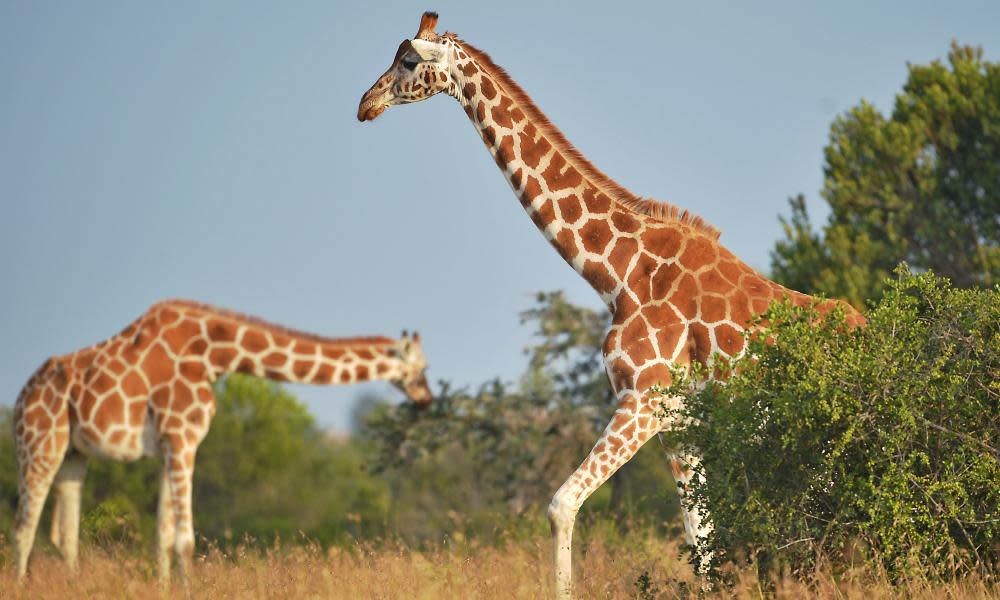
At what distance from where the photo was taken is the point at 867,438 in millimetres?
6742

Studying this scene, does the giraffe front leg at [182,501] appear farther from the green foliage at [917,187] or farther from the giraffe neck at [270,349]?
the green foliage at [917,187]

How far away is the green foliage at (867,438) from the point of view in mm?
6602

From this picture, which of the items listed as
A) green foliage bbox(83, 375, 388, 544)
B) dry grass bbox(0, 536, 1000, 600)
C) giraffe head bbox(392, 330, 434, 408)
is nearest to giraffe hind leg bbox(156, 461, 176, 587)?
dry grass bbox(0, 536, 1000, 600)

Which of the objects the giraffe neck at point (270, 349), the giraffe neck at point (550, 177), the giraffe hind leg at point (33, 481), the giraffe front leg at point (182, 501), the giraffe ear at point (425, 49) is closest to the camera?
the giraffe neck at point (550, 177)

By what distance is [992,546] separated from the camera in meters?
6.88

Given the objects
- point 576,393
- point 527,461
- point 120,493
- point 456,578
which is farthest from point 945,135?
point 120,493

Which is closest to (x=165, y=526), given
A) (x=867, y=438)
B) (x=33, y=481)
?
(x=33, y=481)

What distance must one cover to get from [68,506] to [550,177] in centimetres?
709

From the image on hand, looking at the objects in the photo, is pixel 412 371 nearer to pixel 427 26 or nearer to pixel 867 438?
pixel 427 26

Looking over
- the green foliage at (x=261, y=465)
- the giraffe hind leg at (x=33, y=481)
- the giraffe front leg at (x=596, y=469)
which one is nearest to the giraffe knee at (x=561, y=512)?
the giraffe front leg at (x=596, y=469)

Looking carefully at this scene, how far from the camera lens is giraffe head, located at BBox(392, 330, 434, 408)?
48.6 ft

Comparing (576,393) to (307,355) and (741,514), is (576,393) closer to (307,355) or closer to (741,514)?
(307,355)

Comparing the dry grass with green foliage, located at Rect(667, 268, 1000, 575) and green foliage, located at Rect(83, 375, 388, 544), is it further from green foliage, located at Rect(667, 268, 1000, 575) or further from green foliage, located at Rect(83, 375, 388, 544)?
green foliage, located at Rect(83, 375, 388, 544)

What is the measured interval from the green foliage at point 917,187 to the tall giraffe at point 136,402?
1039 cm
